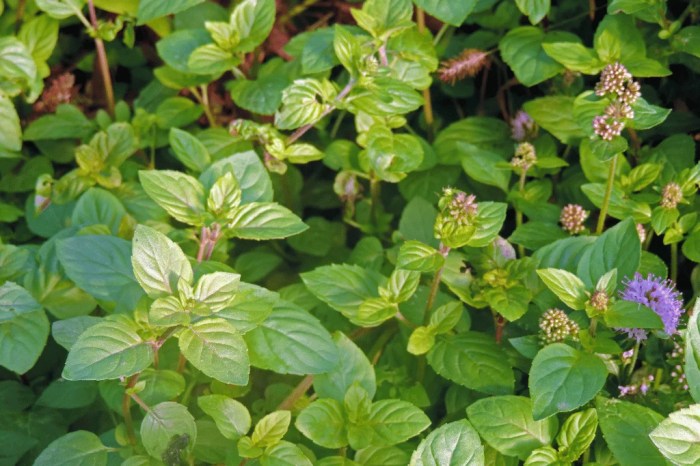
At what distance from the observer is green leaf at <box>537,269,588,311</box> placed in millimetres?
1283

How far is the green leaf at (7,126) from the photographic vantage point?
1801mm

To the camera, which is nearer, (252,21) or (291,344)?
(291,344)

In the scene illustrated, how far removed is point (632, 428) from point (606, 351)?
12cm

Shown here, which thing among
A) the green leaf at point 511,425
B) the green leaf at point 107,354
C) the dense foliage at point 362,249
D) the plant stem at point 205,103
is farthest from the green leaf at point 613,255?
the plant stem at point 205,103

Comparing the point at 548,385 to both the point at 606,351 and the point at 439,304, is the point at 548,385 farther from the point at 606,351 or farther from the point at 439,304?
the point at 439,304

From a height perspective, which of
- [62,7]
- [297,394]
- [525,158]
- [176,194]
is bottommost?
[297,394]

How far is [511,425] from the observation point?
125 cm

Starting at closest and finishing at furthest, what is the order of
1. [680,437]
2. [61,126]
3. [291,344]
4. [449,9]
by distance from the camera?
[680,437]
[291,344]
[449,9]
[61,126]

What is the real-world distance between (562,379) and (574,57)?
2.34 feet

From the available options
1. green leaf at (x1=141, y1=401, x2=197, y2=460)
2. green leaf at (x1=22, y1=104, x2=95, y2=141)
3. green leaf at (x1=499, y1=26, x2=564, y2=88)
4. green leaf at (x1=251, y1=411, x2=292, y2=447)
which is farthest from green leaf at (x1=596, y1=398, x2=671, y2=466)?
green leaf at (x1=22, y1=104, x2=95, y2=141)

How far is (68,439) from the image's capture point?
4.15 feet

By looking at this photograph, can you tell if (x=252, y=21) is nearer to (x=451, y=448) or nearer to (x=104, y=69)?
(x=104, y=69)

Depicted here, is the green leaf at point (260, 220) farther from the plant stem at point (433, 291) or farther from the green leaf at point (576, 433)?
the green leaf at point (576, 433)

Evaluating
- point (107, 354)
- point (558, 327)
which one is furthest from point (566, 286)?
point (107, 354)
